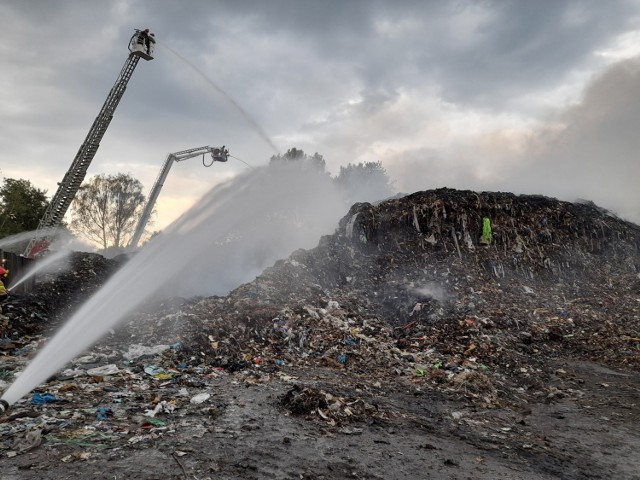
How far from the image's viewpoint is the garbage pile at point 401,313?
22.0 feet

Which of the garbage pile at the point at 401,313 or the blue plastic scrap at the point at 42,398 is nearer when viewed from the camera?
the blue plastic scrap at the point at 42,398

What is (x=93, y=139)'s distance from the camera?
43.0 ft

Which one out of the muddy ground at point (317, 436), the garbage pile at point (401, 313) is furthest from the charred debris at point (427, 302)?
the muddy ground at point (317, 436)

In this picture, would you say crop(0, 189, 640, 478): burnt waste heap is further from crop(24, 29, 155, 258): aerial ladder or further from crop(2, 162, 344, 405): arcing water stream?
crop(24, 29, 155, 258): aerial ladder

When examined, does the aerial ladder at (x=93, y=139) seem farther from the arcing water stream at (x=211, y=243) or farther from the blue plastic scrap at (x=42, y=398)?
the blue plastic scrap at (x=42, y=398)

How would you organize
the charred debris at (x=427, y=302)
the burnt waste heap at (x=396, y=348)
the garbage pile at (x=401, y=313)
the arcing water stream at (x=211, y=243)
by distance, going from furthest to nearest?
the charred debris at (x=427, y=302)
the arcing water stream at (x=211, y=243)
the garbage pile at (x=401, y=313)
the burnt waste heap at (x=396, y=348)

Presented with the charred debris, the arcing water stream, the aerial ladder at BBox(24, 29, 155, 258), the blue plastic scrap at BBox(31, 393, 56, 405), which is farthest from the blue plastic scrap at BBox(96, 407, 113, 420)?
the aerial ladder at BBox(24, 29, 155, 258)

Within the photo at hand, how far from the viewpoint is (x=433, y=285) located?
11.9 m

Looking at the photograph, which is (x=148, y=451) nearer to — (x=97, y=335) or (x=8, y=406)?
(x=8, y=406)

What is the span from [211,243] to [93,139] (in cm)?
539

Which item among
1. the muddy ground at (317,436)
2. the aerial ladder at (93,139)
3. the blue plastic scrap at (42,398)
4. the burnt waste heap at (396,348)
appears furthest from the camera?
the aerial ladder at (93,139)

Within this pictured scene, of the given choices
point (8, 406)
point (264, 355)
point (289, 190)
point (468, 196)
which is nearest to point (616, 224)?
point (468, 196)

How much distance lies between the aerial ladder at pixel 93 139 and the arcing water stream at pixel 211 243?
118 inches

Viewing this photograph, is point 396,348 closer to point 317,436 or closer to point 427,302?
point 427,302
